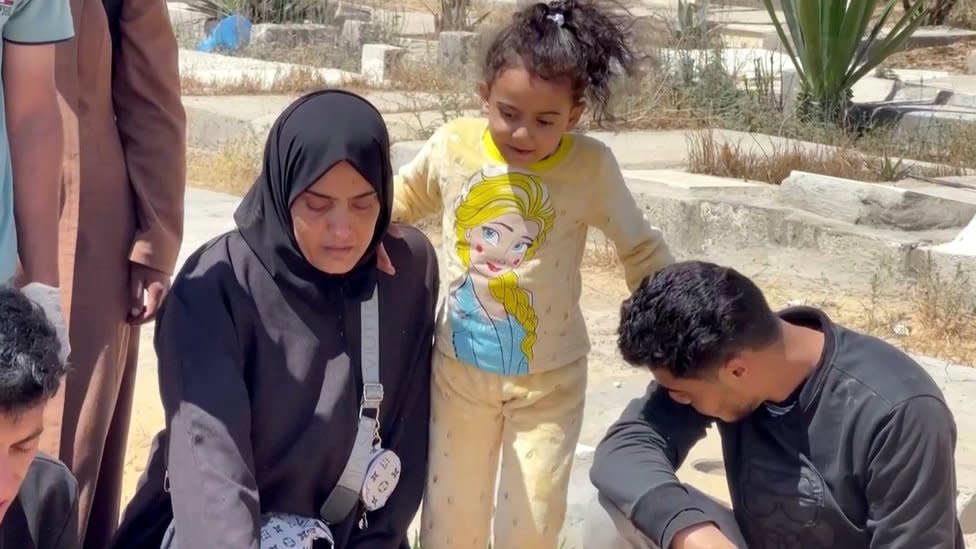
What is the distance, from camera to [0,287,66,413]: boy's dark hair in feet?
6.97

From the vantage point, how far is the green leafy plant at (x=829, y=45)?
27.9 ft

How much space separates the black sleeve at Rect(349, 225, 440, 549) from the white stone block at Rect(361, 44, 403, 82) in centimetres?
847

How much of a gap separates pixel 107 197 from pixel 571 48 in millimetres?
992

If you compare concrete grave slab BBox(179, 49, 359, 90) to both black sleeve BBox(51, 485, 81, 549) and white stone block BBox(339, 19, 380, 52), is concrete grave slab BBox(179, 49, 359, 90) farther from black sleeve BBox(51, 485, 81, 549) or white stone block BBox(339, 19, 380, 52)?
black sleeve BBox(51, 485, 81, 549)

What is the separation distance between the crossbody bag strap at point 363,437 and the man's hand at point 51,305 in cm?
62

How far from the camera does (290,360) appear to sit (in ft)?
9.22

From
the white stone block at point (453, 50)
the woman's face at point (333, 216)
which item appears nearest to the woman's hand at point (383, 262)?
the woman's face at point (333, 216)

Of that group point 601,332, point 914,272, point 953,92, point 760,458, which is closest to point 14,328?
point 760,458

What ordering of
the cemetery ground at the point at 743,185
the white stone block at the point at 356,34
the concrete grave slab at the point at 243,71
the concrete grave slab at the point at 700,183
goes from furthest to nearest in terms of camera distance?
the white stone block at the point at 356,34, the concrete grave slab at the point at 243,71, the concrete grave slab at the point at 700,183, the cemetery ground at the point at 743,185

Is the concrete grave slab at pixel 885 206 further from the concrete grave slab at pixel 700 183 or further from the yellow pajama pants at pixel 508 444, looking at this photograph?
the yellow pajama pants at pixel 508 444

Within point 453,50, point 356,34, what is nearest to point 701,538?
point 453,50

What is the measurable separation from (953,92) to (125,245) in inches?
329

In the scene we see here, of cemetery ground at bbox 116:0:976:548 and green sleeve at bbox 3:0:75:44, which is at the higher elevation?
green sleeve at bbox 3:0:75:44

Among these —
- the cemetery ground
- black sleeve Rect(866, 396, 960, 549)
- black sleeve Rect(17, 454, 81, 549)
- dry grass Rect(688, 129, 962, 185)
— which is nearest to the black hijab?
black sleeve Rect(17, 454, 81, 549)
